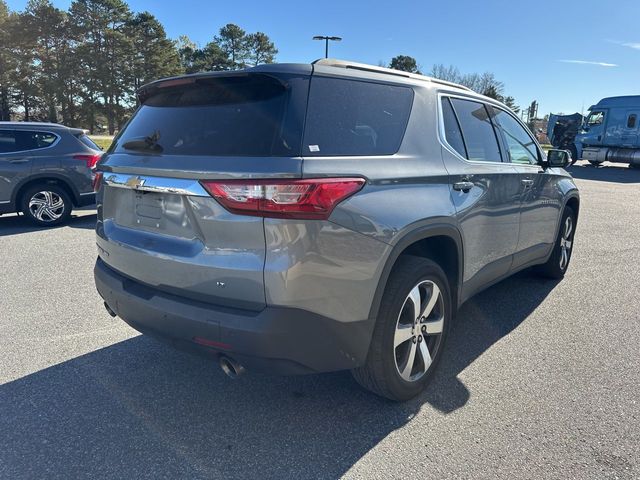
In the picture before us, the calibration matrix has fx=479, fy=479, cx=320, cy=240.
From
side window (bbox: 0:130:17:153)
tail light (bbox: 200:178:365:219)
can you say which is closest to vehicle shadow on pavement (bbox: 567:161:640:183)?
side window (bbox: 0:130:17:153)

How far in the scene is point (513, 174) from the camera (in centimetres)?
380

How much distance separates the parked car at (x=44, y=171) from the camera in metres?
7.71

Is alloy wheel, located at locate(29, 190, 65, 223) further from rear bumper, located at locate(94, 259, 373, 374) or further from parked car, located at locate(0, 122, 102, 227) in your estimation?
rear bumper, located at locate(94, 259, 373, 374)

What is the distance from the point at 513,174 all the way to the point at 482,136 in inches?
17.2

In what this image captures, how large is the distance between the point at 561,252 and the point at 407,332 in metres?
3.32

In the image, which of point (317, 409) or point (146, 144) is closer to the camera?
point (146, 144)

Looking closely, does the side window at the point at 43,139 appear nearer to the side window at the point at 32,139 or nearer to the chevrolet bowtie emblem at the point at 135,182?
the side window at the point at 32,139

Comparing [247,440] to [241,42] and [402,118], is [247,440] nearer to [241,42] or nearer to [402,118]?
[402,118]

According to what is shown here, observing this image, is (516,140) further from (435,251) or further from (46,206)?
(46,206)

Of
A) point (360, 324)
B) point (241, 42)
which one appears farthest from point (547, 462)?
point (241, 42)

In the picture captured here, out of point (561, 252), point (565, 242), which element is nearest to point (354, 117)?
point (561, 252)

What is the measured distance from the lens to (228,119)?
7.86ft

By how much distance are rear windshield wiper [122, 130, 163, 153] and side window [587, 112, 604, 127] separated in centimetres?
2719

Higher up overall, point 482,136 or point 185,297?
point 482,136
